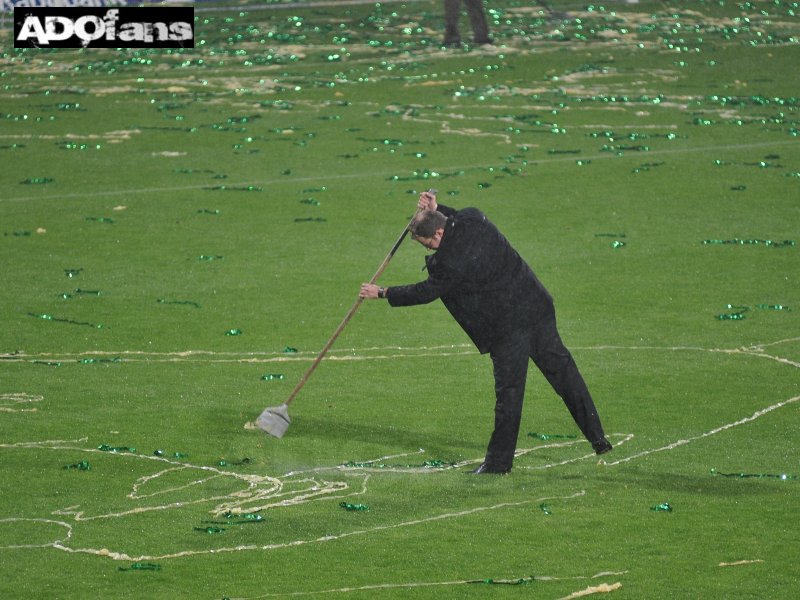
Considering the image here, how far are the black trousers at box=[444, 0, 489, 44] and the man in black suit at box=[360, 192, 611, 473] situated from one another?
20.9 meters

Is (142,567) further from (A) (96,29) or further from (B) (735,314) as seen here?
(A) (96,29)

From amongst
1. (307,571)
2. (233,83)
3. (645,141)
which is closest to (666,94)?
(645,141)

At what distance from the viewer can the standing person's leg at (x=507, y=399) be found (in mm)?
10398

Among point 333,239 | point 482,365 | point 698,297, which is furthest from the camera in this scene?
point 333,239

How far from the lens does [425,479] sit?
412 inches

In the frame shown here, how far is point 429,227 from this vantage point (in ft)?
33.8

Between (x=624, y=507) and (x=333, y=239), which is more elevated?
(x=624, y=507)

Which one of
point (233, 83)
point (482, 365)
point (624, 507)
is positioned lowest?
point (233, 83)

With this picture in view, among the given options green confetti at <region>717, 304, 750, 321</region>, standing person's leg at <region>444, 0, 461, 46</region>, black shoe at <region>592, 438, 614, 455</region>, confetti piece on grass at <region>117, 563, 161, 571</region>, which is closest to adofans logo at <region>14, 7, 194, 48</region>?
standing person's leg at <region>444, 0, 461, 46</region>

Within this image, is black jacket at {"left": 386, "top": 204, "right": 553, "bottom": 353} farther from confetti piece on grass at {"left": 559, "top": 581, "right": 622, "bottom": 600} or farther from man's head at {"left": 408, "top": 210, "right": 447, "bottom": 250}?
confetti piece on grass at {"left": 559, "top": 581, "right": 622, "bottom": 600}

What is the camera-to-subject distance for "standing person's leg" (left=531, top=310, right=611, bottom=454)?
34.9ft

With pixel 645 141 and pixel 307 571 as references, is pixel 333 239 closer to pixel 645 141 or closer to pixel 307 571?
pixel 645 141

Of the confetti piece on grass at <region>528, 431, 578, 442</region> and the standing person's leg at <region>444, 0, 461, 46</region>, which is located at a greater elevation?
the confetti piece on grass at <region>528, 431, 578, 442</region>

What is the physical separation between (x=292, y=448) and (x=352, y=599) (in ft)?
9.43
